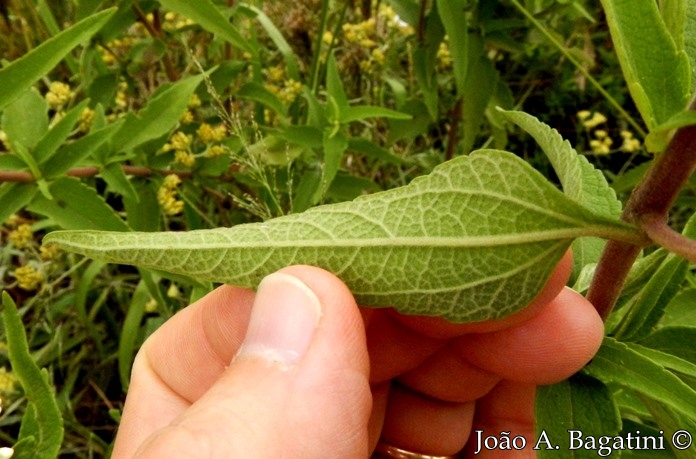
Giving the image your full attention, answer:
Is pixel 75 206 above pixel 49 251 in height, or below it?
above

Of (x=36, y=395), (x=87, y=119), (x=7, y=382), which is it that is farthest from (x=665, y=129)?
(x=7, y=382)

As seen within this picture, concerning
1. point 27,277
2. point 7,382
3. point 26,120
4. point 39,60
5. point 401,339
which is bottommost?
point 7,382

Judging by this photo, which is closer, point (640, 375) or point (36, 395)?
point (640, 375)

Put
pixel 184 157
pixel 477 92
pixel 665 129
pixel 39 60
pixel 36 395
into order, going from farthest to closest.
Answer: pixel 477 92
pixel 184 157
pixel 39 60
pixel 36 395
pixel 665 129

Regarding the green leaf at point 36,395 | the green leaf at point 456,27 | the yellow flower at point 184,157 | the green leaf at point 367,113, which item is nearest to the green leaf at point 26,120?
the yellow flower at point 184,157

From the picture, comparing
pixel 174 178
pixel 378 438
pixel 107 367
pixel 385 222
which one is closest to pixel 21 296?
pixel 107 367

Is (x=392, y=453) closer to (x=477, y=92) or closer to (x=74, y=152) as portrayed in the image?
(x=74, y=152)
